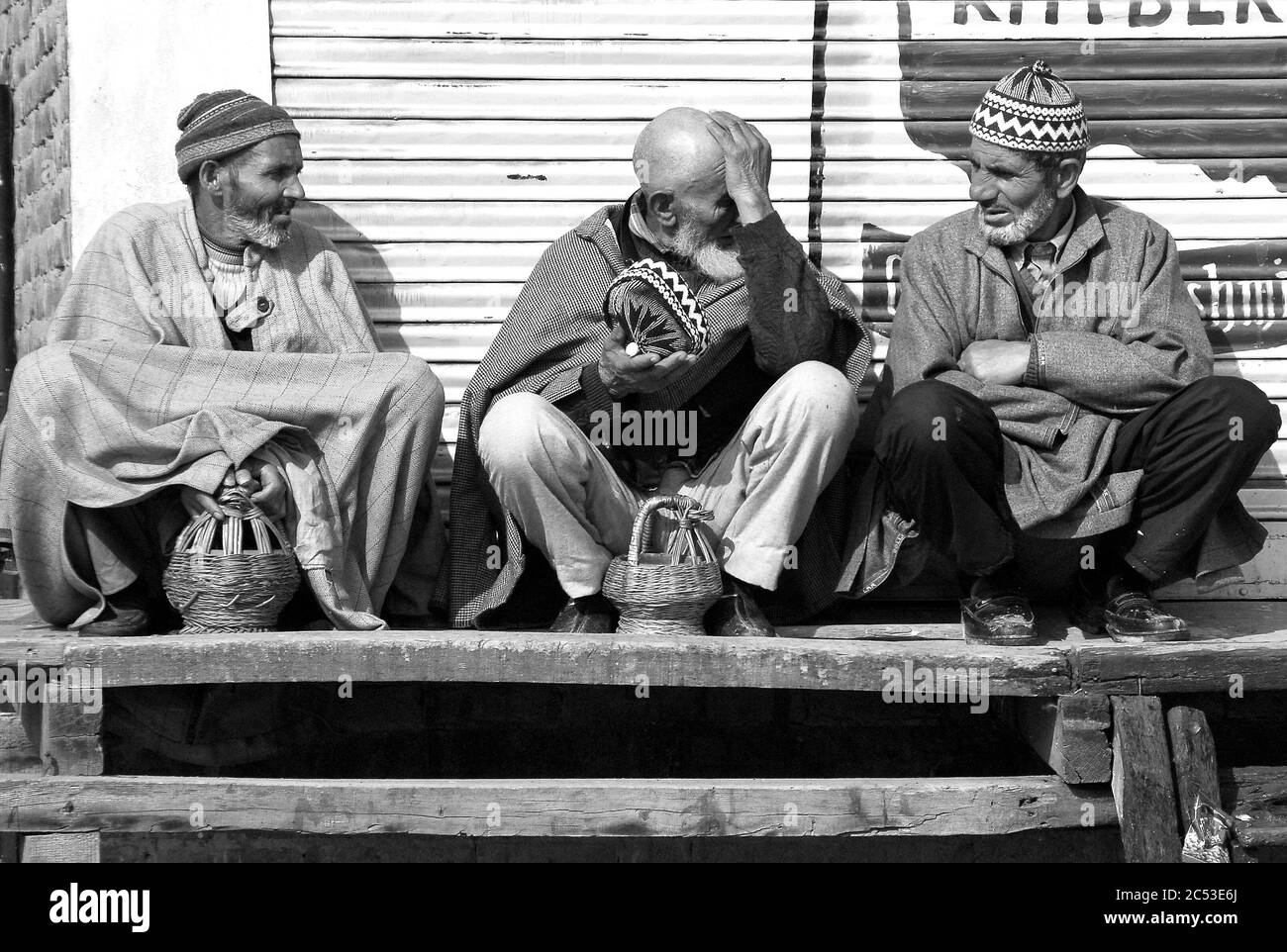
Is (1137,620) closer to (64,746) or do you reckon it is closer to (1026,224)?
(1026,224)

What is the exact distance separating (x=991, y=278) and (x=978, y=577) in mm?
872

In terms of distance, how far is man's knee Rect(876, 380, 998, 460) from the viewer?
3736 mm

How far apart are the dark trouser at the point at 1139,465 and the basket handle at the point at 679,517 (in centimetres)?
50

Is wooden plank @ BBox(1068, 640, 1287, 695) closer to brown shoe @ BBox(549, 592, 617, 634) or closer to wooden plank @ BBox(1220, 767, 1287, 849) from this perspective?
wooden plank @ BBox(1220, 767, 1287, 849)

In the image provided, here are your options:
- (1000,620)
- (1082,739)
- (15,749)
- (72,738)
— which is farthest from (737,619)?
(15,749)

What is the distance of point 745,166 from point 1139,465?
1.30 metres

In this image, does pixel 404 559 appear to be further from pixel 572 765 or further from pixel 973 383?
pixel 973 383

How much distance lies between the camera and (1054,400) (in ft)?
13.0

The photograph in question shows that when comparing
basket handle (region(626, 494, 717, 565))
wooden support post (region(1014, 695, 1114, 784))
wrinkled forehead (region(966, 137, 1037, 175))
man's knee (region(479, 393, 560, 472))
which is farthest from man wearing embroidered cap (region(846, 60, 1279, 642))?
man's knee (region(479, 393, 560, 472))

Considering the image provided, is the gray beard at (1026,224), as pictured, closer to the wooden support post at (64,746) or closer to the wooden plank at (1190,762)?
the wooden plank at (1190,762)

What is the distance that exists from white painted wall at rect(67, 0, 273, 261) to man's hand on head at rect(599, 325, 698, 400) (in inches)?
62.3

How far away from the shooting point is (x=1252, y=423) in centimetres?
370

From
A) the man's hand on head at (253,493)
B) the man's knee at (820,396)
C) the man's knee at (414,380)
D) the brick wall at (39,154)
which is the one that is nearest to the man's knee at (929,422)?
the man's knee at (820,396)

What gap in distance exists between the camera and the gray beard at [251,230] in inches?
164
